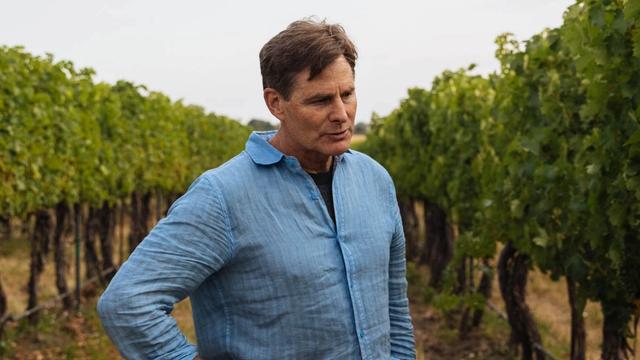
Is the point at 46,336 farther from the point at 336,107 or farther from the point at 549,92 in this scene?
the point at 336,107

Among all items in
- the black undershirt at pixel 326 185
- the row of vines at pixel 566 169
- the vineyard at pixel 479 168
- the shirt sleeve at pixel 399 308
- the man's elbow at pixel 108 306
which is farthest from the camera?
the vineyard at pixel 479 168

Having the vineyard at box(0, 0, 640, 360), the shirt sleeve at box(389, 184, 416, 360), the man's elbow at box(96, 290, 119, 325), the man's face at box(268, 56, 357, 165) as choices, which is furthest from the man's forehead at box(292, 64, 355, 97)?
the vineyard at box(0, 0, 640, 360)

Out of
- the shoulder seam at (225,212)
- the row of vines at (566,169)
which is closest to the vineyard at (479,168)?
the row of vines at (566,169)

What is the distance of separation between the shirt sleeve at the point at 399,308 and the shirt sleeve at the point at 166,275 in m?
0.74

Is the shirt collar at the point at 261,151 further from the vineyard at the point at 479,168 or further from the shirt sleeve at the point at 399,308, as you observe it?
the vineyard at the point at 479,168

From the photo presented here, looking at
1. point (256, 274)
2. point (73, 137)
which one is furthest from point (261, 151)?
point (73, 137)

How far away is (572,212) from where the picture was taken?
5082mm

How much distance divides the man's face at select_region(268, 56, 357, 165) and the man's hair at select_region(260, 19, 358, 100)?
0.02 m

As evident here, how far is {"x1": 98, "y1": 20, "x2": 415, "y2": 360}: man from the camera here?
2.08 metres

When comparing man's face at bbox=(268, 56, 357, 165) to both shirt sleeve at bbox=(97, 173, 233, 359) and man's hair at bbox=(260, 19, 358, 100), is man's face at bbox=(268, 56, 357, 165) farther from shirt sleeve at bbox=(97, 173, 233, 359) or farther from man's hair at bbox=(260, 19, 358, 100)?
shirt sleeve at bbox=(97, 173, 233, 359)

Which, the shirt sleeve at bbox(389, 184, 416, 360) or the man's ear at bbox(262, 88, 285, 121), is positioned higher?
the man's ear at bbox(262, 88, 285, 121)

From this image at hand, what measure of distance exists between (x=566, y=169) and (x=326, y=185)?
10.6 ft

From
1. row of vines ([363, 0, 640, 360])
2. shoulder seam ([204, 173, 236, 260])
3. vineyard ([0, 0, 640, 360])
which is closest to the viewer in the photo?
shoulder seam ([204, 173, 236, 260])

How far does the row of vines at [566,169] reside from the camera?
4070mm
